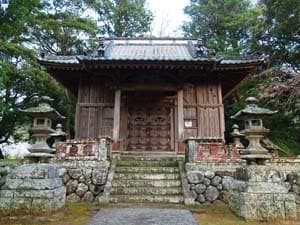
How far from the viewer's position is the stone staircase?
275 inches

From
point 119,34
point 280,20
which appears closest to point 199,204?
point 280,20

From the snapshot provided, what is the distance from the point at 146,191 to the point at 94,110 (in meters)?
5.61

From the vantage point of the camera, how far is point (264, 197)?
18.0 ft

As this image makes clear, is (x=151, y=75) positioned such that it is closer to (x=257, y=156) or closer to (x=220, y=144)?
(x=220, y=144)

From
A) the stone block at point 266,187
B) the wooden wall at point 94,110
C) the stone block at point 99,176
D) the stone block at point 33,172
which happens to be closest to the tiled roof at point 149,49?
the wooden wall at point 94,110

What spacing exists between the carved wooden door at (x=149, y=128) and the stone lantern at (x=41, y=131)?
5611 millimetres

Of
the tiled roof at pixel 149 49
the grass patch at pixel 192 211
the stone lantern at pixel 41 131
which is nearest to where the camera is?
the grass patch at pixel 192 211

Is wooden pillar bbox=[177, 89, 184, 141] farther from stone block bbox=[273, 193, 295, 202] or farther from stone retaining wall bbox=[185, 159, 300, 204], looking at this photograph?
stone block bbox=[273, 193, 295, 202]

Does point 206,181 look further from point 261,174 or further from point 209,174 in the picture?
point 261,174

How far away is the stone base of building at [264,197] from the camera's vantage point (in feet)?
17.8

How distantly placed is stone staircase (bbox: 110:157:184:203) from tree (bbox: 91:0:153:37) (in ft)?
58.0

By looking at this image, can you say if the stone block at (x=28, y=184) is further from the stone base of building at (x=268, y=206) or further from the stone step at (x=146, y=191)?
the stone base of building at (x=268, y=206)

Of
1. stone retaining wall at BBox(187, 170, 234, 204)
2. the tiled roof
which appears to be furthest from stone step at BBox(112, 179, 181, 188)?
the tiled roof

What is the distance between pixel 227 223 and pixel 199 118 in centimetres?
681
